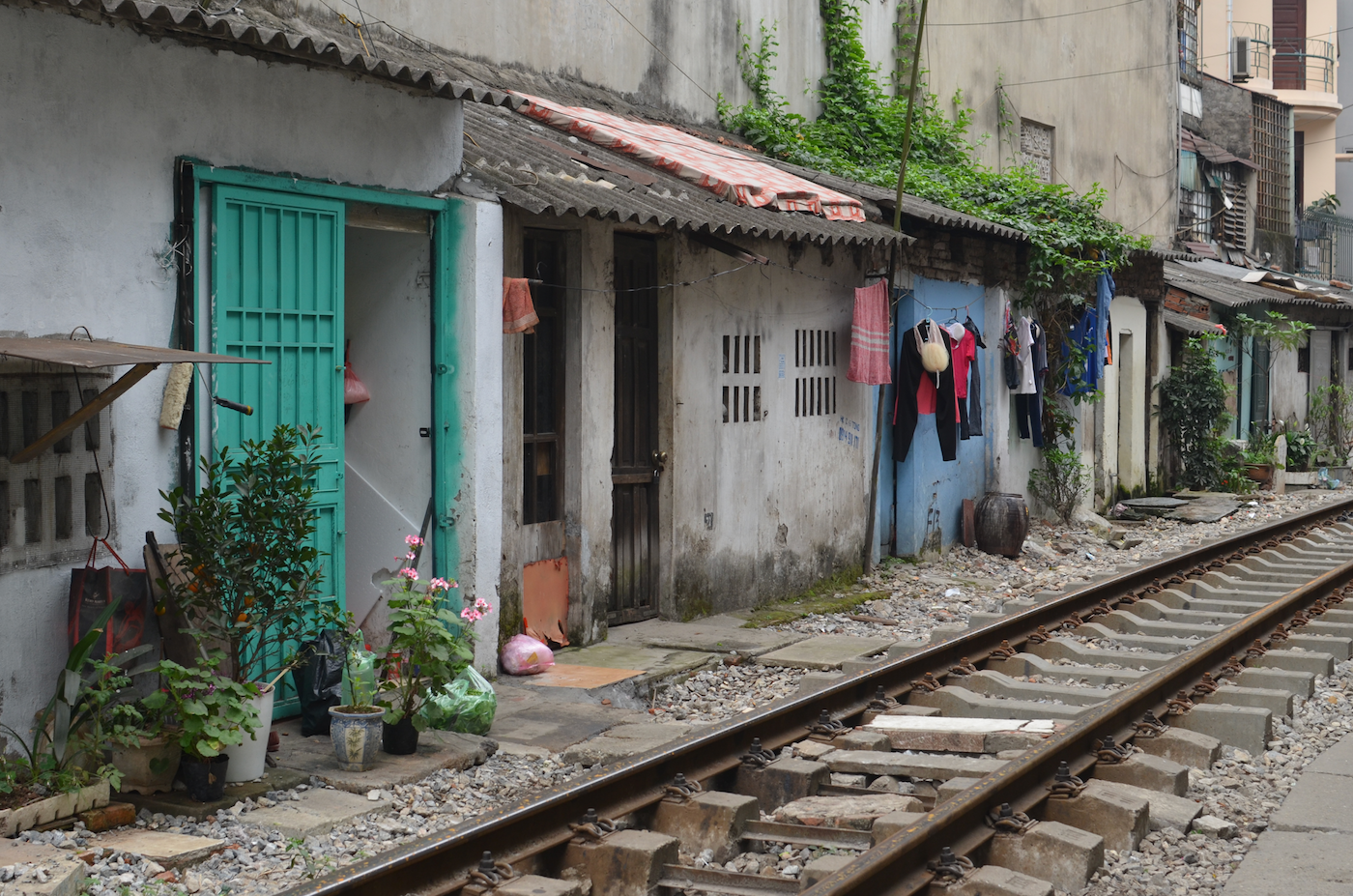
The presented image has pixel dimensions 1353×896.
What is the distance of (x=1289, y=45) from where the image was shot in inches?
1383

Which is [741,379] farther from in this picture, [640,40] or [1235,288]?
[1235,288]

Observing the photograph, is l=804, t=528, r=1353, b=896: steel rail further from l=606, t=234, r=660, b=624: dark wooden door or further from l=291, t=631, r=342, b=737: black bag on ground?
l=606, t=234, r=660, b=624: dark wooden door

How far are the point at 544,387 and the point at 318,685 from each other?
2990 mm

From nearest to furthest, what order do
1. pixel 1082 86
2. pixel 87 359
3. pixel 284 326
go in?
pixel 87 359 < pixel 284 326 < pixel 1082 86

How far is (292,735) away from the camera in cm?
682

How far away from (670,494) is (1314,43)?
3118 centimetres

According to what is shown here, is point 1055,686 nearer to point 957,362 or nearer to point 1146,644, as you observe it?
point 1146,644

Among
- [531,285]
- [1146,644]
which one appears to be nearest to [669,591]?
[531,285]

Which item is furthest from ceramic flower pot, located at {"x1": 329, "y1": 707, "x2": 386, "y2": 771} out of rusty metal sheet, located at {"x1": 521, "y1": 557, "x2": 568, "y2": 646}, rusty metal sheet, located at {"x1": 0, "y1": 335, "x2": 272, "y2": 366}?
rusty metal sheet, located at {"x1": 521, "y1": 557, "x2": 568, "y2": 646}

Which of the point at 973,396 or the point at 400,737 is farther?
the point at 973,396

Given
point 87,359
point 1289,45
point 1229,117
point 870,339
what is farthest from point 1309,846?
point 1289,45

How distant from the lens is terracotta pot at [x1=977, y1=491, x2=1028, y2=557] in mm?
14227

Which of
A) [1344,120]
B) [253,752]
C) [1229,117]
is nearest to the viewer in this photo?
[253,752]

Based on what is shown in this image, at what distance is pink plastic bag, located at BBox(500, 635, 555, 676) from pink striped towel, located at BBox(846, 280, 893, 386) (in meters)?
5.01
